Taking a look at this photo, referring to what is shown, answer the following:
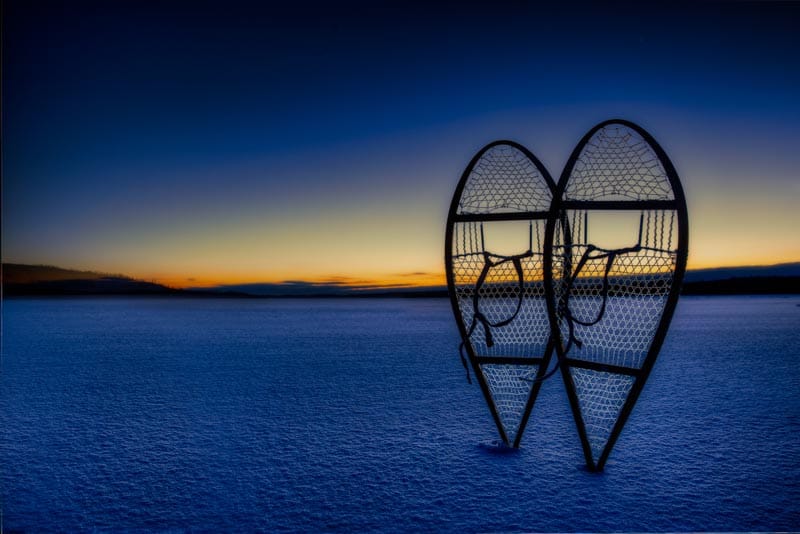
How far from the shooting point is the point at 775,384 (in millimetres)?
12367

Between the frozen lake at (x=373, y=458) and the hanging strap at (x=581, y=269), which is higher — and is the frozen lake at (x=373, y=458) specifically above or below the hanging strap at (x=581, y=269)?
below

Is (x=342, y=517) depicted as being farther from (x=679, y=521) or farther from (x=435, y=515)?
(x=679, y=521)

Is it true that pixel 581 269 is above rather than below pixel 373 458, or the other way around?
above

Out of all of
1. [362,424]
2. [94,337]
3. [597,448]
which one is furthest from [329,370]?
[94,337]

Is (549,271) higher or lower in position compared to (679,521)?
higher

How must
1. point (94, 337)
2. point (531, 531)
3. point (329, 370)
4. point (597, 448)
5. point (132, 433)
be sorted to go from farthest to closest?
point (94, 337), point (329, 370), point (132, 433), point (597, 448), point (531, 531)

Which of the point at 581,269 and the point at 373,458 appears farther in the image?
the point at 373,458

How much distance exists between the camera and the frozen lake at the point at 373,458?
5.36 m

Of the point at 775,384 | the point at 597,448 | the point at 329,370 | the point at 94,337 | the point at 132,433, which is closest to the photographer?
the point at 597,448

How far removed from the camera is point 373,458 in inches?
274

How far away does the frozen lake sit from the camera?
5.36 m

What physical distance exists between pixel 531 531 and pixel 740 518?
1924 mm

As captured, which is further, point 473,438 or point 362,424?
point 362,424

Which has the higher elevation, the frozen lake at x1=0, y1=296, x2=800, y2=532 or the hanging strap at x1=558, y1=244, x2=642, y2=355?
the hanging strap at x1=558, y1=244, x2=642, y2=355
